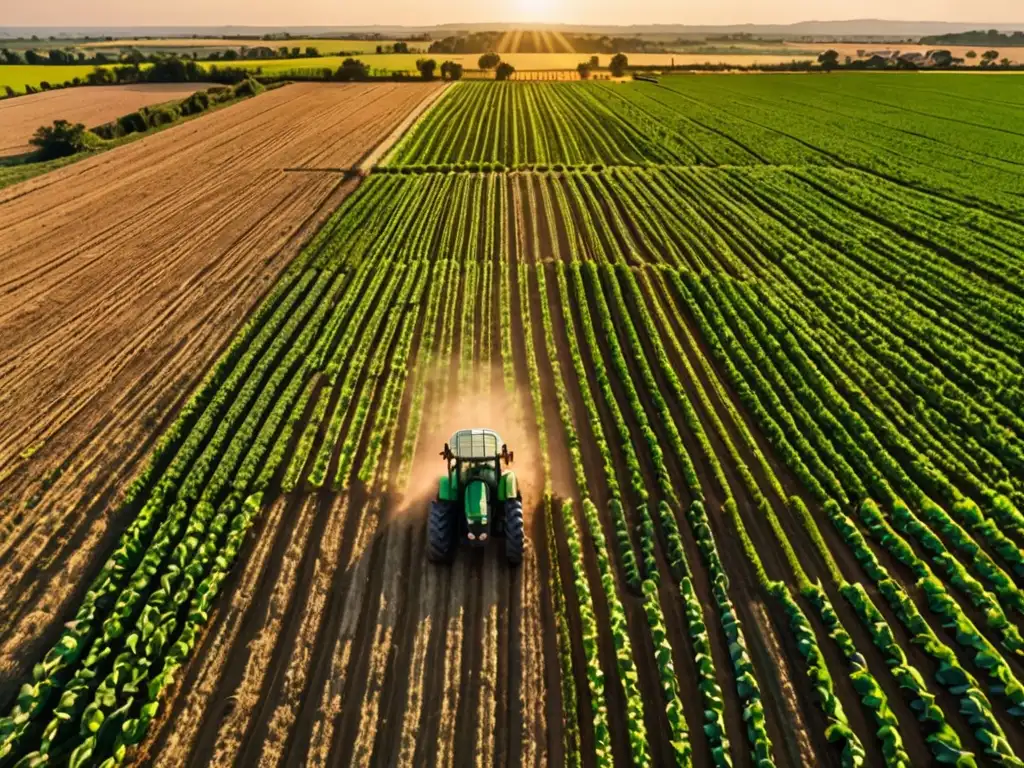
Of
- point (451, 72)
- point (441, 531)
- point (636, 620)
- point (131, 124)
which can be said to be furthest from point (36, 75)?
point (636, 620)

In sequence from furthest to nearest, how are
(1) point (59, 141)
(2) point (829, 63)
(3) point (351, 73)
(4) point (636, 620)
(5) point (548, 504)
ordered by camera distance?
(2) point (829, 63) → (3) point (351, 73) → (1) point (59, 141) → (5) point (548, 504) → (4) point (636, 620)

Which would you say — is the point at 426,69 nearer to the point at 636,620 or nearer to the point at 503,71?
the point at 503,71

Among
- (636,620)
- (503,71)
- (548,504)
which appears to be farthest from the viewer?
(503,71)

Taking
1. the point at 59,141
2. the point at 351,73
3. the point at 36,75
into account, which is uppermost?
the point at 351,73

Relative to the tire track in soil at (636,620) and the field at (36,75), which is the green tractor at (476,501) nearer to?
the tire track in soil at (636,620)

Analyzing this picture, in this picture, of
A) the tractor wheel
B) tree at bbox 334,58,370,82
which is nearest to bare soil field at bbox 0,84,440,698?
the tractor wheel

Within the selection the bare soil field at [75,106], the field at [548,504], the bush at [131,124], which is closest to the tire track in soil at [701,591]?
the field at [548,504]

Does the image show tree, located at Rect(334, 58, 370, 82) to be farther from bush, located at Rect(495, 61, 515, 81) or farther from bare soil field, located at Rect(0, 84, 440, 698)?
bare soil field, located at Rect(0, 84, 440, 698)
